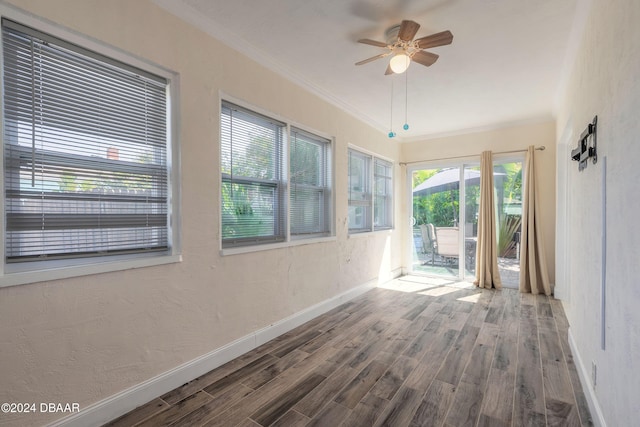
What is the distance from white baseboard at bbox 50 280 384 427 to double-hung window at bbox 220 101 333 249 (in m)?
0.86

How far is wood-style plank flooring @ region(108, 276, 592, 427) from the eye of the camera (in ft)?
5.96

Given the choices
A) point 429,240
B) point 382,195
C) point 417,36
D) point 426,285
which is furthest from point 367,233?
point 417,36

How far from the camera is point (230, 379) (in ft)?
7.27

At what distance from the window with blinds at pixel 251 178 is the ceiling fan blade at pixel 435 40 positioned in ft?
4.86

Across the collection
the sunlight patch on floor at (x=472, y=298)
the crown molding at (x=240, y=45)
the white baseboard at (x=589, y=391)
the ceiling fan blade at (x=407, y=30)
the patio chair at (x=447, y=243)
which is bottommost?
the sunlight patch on floor at (x=472, y=298)

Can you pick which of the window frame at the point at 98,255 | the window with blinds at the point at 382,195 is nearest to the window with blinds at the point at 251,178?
the window frame at the point at 98,255

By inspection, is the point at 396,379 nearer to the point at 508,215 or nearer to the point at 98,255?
the point at 98,255

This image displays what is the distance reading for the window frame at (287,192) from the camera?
2490 millimetres

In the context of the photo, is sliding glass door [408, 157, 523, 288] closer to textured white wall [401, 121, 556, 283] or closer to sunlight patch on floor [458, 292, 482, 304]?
textured white wall [401, 121, 556, 283]

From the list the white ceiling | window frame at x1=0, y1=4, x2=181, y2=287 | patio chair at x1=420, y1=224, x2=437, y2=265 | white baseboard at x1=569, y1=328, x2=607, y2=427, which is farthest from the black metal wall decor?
patio chair at x1=420, y1=224, x2=437, y2=265

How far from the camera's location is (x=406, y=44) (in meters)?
2.33

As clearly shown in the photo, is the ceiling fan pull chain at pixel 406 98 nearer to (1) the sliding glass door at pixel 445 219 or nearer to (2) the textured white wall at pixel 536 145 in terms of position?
(2) the textured white wall at pixel 536 145

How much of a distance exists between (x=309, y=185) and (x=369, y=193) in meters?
1.52

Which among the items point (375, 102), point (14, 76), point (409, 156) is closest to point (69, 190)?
point (14, 76)
